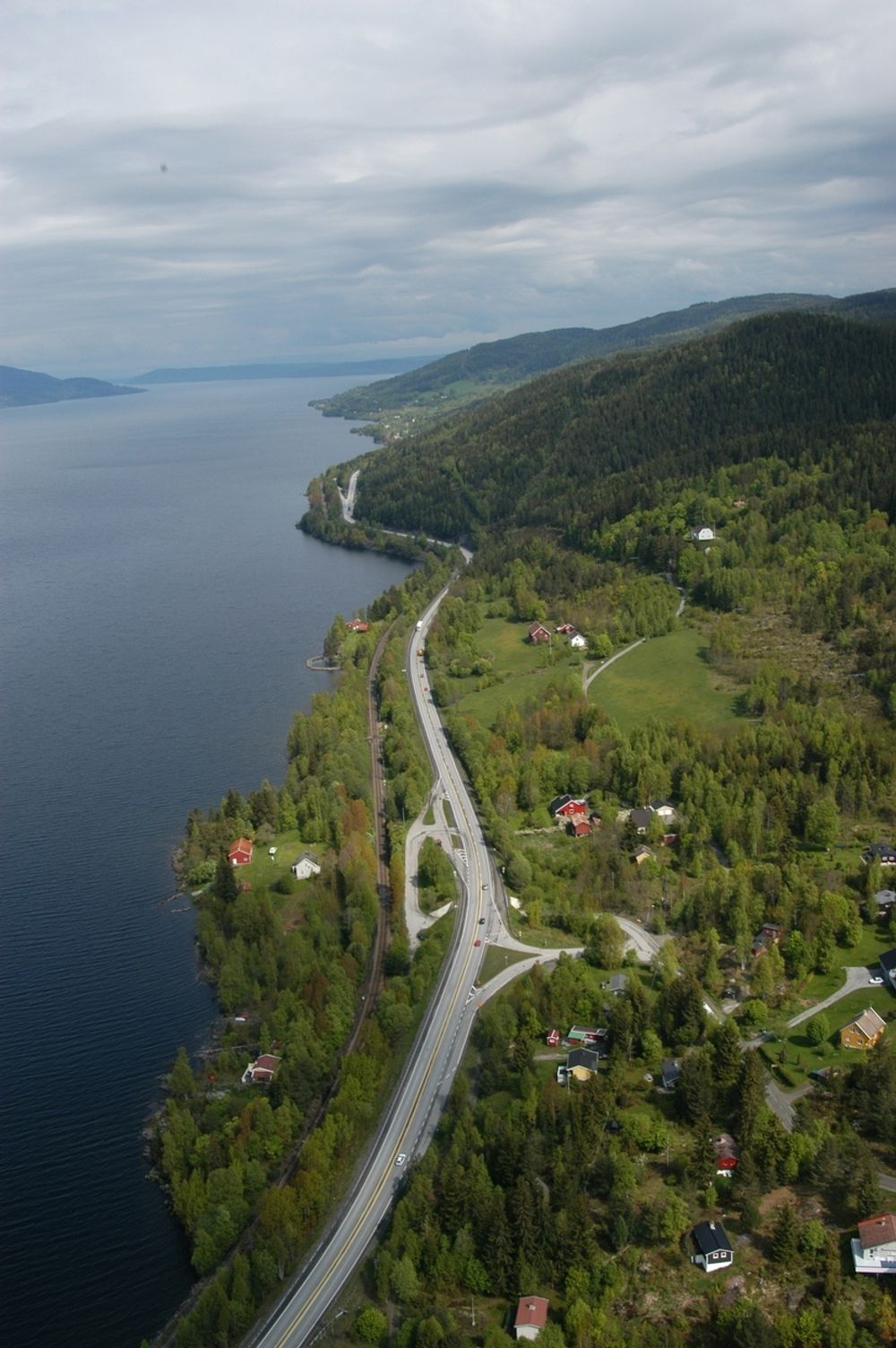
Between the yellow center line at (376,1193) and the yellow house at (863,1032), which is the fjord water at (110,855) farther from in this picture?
the yellow house at (863,1032)

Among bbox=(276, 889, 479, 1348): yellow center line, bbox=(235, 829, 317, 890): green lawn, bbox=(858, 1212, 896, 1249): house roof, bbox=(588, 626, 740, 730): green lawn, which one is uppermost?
bbox=(588, 626, 740, 730): green lawn

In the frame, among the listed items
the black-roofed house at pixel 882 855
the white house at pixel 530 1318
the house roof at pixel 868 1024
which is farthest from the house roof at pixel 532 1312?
the black-roofed house at pixel 882 855

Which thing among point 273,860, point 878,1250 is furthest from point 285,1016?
point 878,1250

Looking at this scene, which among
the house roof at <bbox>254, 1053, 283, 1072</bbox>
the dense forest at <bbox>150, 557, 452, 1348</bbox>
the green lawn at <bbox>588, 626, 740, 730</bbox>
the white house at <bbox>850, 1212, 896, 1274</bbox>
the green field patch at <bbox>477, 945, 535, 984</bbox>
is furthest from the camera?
the green lawn at <bbox>588, 626, 740, 730</bbox>

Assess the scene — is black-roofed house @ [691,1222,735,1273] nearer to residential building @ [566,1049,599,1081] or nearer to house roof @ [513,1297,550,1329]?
house roof @ [513,1297,550,1329]

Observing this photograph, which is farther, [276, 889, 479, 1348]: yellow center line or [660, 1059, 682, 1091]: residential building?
[660, 1059, 682, 1091]: residential building

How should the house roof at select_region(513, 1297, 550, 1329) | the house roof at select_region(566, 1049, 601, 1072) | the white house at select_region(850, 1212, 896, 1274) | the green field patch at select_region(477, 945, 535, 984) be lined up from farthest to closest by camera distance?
the green field patch at select_region(477, 945, 535, 984) < the house roof at select_region(566, 1049, 601, 1072) < the white house at select_region(850, 1212, 896, 1274) < the house roof at select_region(513, 1297, 550, 1329)

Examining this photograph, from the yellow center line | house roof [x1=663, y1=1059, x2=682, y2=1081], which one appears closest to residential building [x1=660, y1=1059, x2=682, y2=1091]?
house roof [x1=663, y1=1059, x2=682, y2=1081]
